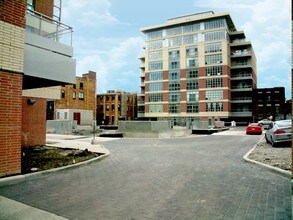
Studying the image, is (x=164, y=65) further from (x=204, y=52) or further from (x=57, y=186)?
(x=57, y=186)

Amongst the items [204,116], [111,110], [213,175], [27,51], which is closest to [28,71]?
[27,51]

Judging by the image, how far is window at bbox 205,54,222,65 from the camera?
60.4 meters

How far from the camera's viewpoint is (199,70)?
2477 inches

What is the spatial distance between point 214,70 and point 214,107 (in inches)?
384

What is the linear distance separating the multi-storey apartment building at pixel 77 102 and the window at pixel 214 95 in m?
30.6

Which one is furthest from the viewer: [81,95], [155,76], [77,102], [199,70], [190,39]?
[155,76]

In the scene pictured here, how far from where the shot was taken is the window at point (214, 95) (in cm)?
5934

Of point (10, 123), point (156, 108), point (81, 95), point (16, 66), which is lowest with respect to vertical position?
point (10, 123)

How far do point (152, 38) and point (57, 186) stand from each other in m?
68.0

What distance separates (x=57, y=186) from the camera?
6609mm

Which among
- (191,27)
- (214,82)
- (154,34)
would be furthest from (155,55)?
(214,82)

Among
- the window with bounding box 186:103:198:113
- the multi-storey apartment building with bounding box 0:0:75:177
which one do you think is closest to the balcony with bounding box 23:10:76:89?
the multi-storey apartment building with bounding box 0:0:75:177

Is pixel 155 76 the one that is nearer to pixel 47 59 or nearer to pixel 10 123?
pixel 47 59

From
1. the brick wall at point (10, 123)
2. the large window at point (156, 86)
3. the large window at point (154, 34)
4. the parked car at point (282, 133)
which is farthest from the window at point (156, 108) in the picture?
the brick wall at point (10, 123)
